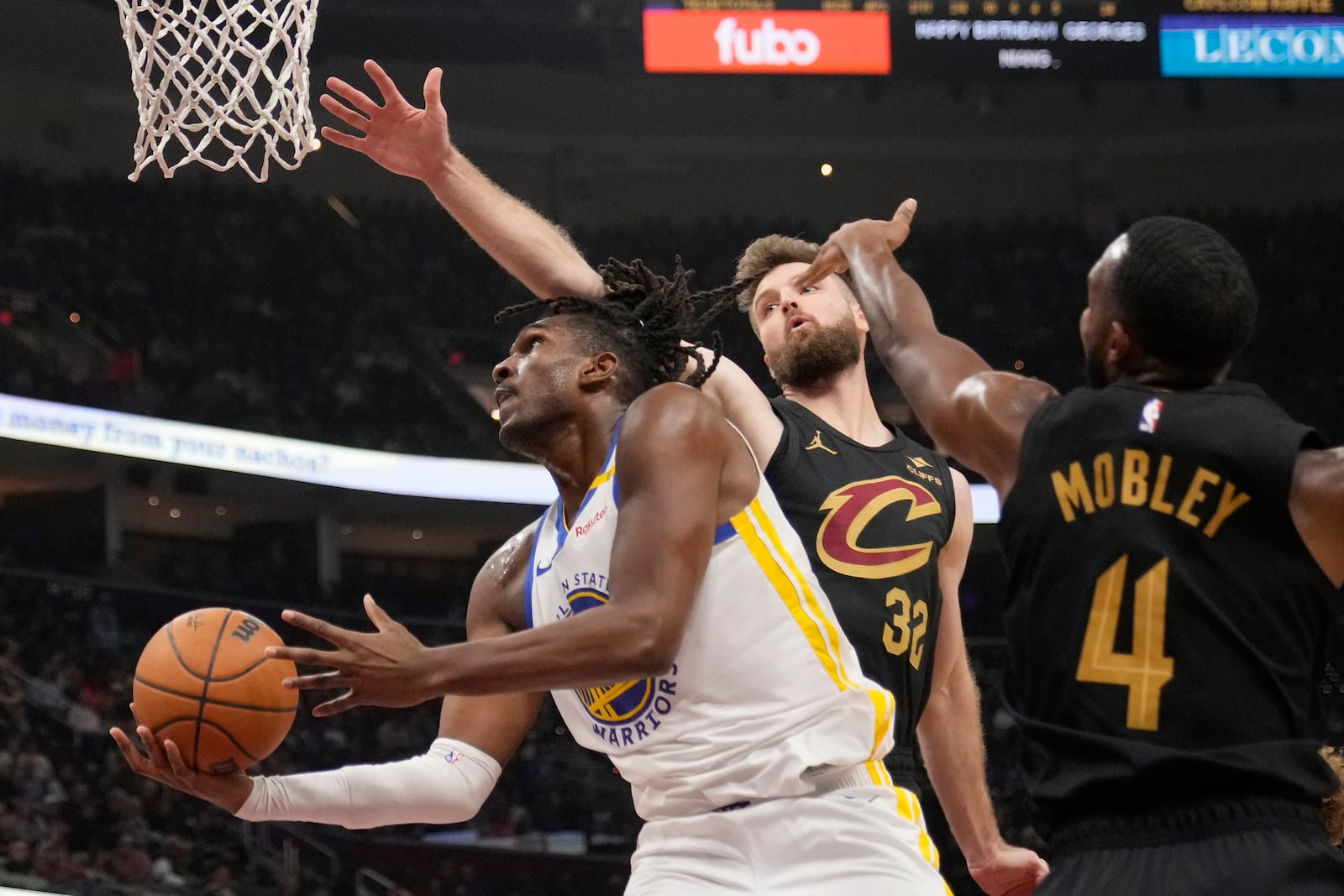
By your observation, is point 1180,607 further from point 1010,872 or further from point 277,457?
point 277,457

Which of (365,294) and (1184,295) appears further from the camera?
(365,294)

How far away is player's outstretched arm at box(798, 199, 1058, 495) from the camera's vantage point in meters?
2.53

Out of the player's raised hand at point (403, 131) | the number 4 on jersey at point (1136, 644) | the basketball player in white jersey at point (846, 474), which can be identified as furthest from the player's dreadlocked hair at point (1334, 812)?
the player's raised hand at point (403, 131)

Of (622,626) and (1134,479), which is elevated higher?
(1134,479)

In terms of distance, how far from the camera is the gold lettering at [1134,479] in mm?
2352

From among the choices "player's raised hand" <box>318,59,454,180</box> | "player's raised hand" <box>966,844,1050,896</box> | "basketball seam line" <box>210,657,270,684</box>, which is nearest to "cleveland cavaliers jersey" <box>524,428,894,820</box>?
"basketball seam line" <box>210,657,270,684</box>

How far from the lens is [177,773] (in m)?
2.97

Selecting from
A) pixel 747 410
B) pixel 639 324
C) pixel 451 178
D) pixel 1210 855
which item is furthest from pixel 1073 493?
pixel 451 178

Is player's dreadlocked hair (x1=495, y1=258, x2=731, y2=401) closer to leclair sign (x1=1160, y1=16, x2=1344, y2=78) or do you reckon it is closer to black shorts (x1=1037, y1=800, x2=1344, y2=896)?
black shorts (x1=1037, y1=800, x2=1344, y2=896)

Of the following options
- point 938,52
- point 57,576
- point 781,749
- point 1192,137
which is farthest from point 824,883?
point 1192,137

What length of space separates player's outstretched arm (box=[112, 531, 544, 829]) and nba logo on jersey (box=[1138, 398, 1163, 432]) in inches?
60.9

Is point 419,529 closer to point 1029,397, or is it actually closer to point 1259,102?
point 1259,102

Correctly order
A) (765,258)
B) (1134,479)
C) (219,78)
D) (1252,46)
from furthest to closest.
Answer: (1252,46), (219,78), (765,258), (1134,479)

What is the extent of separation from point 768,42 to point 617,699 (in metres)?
12.2
